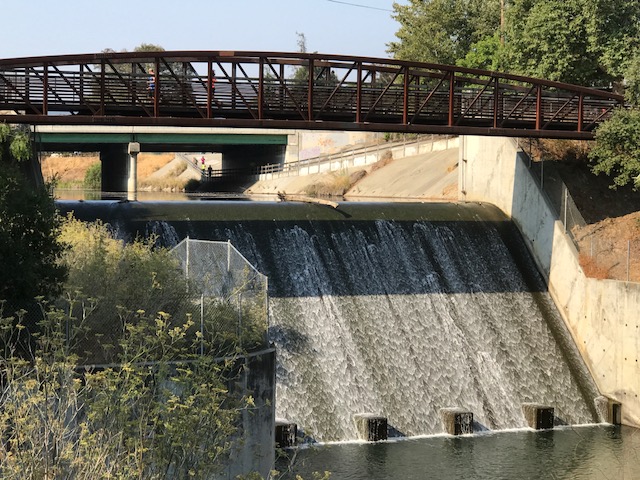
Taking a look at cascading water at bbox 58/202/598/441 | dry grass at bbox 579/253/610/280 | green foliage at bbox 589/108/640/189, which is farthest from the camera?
green foliage at bbox 589/108/640/189

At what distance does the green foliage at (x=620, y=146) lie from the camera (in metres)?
44.1

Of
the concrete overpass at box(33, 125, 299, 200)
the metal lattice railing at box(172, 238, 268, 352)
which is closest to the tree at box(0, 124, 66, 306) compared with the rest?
the metal lattice railing at box(172, 238, 268, 352)

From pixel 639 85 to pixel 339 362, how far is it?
18.4 meters

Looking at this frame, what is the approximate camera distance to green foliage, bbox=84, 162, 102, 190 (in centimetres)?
11256

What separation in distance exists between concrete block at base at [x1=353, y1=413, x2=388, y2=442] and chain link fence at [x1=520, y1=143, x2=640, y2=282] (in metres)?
11.9

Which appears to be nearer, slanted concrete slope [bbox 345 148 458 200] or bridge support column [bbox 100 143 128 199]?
slanted concrete slope [bbox 345 148 458 200]

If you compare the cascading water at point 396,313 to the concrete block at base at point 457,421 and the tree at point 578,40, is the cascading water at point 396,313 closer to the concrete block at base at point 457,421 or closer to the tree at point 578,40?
the concrete block at base at point 457,421

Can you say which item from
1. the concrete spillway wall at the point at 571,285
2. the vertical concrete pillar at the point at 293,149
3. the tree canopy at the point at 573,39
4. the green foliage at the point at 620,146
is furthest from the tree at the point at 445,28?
the green foliage at the point at 620,146

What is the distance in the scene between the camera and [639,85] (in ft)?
148

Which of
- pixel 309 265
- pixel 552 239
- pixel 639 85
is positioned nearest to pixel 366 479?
pixel 309 265

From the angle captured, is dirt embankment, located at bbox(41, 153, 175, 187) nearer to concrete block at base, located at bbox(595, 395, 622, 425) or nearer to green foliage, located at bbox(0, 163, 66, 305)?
concrete block at base, located at bbox(595, 395, 622, 425)

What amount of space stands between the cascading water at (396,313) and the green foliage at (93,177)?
2787 inches

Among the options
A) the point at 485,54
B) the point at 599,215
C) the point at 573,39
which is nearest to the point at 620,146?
the point at 599,215

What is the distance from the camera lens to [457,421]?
36.0 meters
